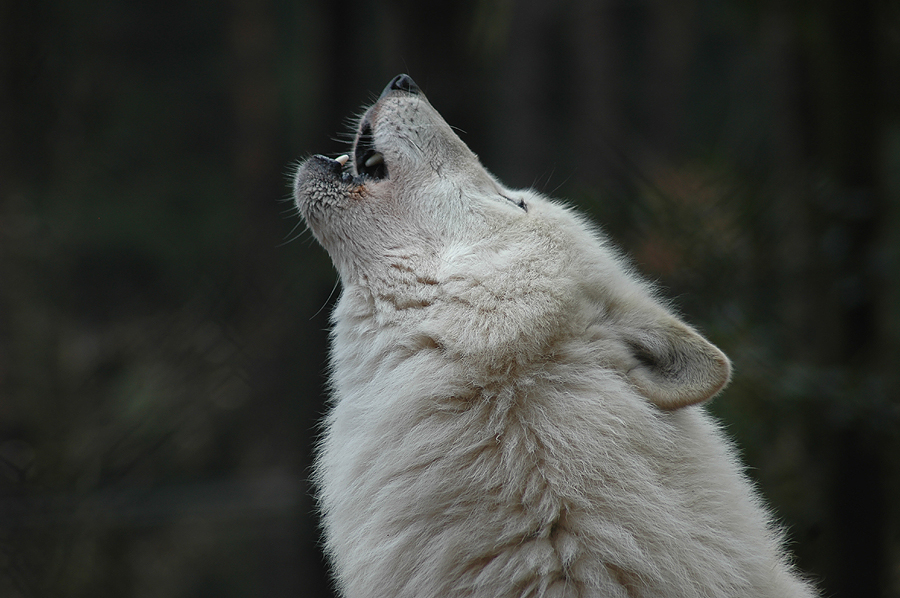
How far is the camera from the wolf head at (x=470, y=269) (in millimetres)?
2340

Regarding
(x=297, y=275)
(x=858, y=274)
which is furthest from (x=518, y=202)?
(x=297, y=275)

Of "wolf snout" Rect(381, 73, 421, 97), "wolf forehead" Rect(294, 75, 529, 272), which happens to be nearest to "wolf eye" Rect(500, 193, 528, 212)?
"wolf forehead" Rect(294, 75, 529, 272)

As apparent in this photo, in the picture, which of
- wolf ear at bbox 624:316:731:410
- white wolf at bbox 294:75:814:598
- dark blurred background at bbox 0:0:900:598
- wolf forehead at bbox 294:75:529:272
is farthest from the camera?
dark blurred background at bbox 0:0:900:598

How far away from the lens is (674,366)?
7.89 ft

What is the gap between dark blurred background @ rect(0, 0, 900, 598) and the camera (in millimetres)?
5305

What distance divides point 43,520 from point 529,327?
4307 mm

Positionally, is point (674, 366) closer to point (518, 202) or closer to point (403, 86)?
point (518, 202)

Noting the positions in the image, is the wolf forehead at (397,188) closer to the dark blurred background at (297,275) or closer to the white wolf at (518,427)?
the white wolf at (518,427)

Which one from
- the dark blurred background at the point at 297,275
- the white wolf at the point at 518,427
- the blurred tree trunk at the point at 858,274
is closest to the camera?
the white wolf at the point at 518,427

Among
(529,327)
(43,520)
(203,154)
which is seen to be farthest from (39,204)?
(529,327)

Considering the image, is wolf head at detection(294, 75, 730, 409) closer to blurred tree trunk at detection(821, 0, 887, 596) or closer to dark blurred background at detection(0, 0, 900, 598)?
dark blurred background at detection(0, 0, 900, 598)

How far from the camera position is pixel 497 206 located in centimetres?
274

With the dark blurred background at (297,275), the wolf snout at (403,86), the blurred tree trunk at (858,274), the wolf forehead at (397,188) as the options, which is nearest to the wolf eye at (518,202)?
the wolf forehead at (397,188)

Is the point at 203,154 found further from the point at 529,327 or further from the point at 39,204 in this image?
the point at 529,327
